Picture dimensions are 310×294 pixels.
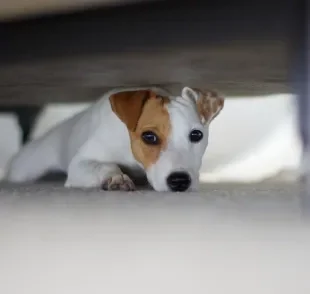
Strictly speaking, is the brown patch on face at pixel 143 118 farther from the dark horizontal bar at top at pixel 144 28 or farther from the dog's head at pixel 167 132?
the dark horizontal bar at top at pixel 144 28

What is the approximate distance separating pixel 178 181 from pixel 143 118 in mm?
103

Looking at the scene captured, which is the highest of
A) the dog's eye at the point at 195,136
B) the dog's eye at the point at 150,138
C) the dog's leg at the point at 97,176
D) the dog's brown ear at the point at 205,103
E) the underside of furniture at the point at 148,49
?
the underside of furniture at the point at 148,49

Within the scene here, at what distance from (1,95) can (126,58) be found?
25cm

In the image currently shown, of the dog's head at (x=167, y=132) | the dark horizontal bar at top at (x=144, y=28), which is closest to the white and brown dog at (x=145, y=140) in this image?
the dog's head at (x=167, y=132)

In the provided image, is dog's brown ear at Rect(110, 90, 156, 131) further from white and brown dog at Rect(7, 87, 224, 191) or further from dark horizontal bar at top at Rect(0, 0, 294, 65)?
dark horizontal bar at top at Rect(0, 0, 294, 65)

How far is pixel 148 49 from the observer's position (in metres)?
0.98

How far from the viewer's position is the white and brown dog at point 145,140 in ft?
2.66

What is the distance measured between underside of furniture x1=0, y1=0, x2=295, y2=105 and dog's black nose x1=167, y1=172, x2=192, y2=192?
17 centimetres

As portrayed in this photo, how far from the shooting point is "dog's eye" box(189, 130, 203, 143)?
85 centimetres

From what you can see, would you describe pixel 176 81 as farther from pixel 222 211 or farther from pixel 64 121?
pixel 222 211

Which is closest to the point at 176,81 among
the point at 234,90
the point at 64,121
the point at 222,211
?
the point at 234,90

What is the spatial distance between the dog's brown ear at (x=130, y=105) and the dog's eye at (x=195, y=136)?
2.9 inches

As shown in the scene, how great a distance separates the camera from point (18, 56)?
3.56 ft

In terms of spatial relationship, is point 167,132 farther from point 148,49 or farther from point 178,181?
point 148,49
